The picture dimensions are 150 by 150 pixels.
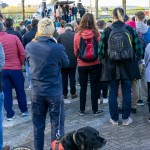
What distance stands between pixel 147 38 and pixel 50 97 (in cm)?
315

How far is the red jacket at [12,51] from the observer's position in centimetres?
588

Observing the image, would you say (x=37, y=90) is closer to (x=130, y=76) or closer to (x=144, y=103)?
(x=130, y=76)

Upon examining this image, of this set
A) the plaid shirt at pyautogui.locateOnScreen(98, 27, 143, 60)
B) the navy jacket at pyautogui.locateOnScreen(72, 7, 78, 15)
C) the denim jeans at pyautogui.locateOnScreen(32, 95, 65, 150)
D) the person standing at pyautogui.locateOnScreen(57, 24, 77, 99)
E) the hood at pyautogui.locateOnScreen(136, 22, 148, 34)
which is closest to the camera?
the denim jeans at pyautogui.locateOnScreen(32, 95, 65, 150)

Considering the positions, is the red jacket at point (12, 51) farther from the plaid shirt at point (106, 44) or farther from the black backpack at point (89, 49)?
the plaid shirt at point (106, 44)

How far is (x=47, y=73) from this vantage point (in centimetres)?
420

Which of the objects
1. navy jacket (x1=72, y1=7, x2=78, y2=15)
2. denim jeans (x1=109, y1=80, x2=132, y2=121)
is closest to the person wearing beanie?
denim jeans (x1=109, y1=80, x2=132, y2=121)

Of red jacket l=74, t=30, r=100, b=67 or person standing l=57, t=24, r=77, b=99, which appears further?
person standing l=57, t=24, r=77, b=99

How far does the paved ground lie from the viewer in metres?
5.12

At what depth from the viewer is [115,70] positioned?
18.4 feet

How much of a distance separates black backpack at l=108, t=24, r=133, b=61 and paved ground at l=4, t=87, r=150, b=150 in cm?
120

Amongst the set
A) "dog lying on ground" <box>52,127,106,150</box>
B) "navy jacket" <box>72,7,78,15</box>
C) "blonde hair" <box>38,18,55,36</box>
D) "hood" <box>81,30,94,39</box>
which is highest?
"navy jacket" <box>72,7,78,15</box>

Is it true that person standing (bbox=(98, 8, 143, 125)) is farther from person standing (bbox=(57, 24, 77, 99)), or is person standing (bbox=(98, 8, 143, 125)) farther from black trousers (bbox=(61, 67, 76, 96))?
black trousers (bbox=(61, 67, 76, 96))

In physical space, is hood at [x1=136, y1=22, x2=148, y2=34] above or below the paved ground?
above

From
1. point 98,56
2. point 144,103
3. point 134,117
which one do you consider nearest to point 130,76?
point 98,56
